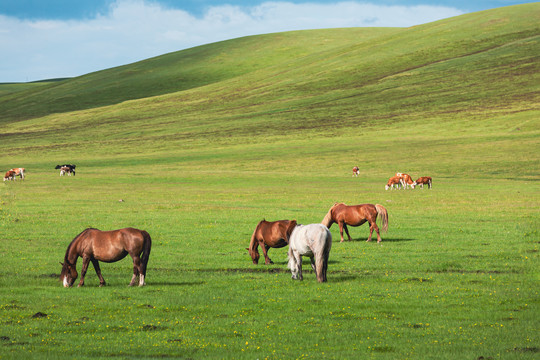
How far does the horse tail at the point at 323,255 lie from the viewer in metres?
17.5

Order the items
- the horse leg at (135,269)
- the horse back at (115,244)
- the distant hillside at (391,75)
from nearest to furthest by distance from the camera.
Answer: the horse back at (115,244) < the horse leg at (135,269) < the distant hillside at (391,75)

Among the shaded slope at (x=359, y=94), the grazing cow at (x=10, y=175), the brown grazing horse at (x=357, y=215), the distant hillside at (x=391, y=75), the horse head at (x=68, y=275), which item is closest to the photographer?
the horse head at (x=68, y=275)

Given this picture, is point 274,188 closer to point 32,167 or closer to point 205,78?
point 32,167

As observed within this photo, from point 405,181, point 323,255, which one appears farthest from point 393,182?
point 323,255

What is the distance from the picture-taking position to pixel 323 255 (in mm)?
17688

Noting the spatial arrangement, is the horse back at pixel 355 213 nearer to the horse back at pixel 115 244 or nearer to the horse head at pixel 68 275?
the horse back at pixel 115 244

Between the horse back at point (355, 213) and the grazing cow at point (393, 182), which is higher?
the grazing cow at point (393, 182)

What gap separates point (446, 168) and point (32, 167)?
56675 millimetres

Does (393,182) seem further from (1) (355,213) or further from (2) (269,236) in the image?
(2) (269,236)

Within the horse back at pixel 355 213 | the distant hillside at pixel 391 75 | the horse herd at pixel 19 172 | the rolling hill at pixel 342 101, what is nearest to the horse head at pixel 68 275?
the horse back at pixel 355 213

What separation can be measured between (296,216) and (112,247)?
19487 millimetres

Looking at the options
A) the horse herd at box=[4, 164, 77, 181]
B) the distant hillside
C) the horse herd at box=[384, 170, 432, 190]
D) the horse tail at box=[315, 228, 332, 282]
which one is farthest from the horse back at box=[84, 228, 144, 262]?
the distant hillside

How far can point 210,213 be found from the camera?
38844mm

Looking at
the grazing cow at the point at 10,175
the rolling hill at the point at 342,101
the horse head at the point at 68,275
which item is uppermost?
the rolling hill at the point at 342,101
